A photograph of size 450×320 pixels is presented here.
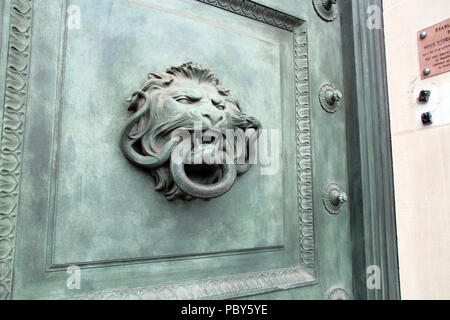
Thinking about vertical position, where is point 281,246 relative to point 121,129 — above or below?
below

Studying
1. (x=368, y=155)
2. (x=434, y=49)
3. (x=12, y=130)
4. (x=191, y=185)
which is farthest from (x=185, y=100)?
(x=434, y=49)

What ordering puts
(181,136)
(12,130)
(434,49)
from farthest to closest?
(434,49) → (181,136) → (12,130)

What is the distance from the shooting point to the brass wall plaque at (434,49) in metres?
1.04

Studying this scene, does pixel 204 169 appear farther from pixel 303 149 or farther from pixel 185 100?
pixel 303 149

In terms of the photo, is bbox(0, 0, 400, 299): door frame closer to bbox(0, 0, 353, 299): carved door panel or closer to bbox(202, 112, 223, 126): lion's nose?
bbox(0, 0, 353, 299): carved door panel

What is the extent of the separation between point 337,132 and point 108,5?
743mm

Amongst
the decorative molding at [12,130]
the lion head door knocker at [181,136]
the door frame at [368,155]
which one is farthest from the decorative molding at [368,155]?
the decorative molding at [12,130]

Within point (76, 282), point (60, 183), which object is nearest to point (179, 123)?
point (60, 183)

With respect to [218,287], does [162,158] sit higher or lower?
higher

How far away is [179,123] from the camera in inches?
27.8

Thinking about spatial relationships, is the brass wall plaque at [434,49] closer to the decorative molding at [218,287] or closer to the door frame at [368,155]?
the door frame at [368,155]

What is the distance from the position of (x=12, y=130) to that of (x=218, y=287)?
0.55 meters

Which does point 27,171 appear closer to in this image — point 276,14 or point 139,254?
point 139,254

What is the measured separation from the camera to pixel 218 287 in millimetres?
780
